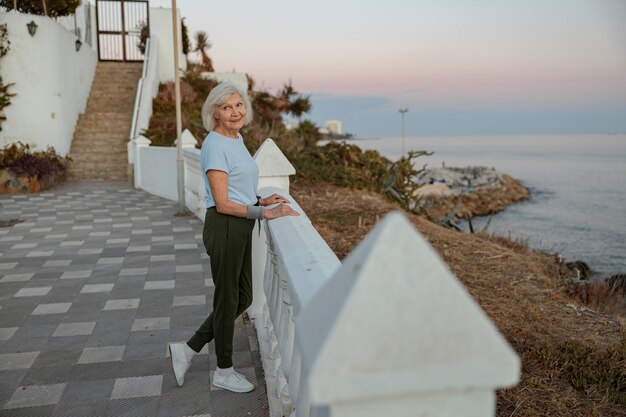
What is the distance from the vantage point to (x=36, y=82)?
50.6 feet

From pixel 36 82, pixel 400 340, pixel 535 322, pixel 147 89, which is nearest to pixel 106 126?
pixel 147 89

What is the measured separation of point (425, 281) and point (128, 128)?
19.1 meters

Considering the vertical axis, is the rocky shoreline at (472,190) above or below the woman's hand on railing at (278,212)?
below

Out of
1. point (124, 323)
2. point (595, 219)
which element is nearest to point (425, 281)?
point (124, 323)

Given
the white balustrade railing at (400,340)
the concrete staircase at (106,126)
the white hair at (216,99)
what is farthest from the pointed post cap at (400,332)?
the concrete staircase at (106,126)

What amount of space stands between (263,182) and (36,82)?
1369 centimetres

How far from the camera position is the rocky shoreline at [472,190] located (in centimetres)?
3184

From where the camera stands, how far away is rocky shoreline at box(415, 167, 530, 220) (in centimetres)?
3184

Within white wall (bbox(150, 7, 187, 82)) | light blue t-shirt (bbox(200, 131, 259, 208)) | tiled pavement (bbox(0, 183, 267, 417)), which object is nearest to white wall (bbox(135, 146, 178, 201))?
tiled pavement (bbox(0, 183, 267, 417))

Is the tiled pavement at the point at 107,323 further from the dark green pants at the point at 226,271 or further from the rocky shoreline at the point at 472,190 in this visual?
the rocky shoreline at the point at 472,190

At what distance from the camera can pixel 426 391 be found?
1.15 m

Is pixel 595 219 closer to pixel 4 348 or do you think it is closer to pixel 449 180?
pixel 449 180

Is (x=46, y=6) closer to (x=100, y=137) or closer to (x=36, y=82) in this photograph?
(x=36, y=82)

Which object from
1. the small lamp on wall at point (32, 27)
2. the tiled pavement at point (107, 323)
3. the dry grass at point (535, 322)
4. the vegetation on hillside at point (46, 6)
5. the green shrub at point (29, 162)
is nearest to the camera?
the tiled pavement at point (107, 323)
